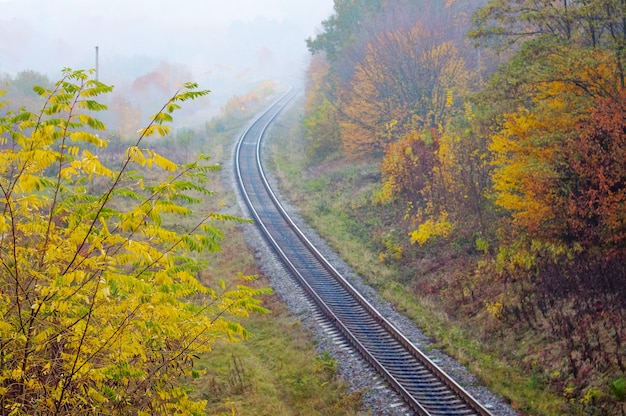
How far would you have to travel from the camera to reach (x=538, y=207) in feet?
58.9

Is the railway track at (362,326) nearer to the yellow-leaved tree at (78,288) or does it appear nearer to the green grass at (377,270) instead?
the green grass at (377,270)

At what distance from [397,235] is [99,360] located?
68.5ft

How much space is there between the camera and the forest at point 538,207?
15141mm

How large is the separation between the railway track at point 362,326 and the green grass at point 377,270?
3.45 feet

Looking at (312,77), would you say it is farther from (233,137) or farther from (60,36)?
(60,36)

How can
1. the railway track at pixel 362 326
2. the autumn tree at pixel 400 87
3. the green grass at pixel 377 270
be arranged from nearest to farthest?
the railway track at pixel 362 326
the green grass at pixel 377 270
the autumn tree at pixel 400 87

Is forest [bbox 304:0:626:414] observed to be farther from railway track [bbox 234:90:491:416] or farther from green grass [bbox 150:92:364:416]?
green grass [bbox 150:92:364:416]

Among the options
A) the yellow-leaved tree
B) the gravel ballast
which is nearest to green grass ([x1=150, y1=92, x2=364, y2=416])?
the gravel ballast

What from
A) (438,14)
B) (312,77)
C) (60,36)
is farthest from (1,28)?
(438,14)

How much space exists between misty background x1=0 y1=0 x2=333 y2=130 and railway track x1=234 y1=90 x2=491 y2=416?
6923 centimetres

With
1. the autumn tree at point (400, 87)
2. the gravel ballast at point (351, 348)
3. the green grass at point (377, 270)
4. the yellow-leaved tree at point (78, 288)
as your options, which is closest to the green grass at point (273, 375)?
the gravel ballast at point (351, 348)

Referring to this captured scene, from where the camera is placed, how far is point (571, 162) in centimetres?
1717

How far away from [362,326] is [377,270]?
18.0ft

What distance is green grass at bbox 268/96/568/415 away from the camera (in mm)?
14281
